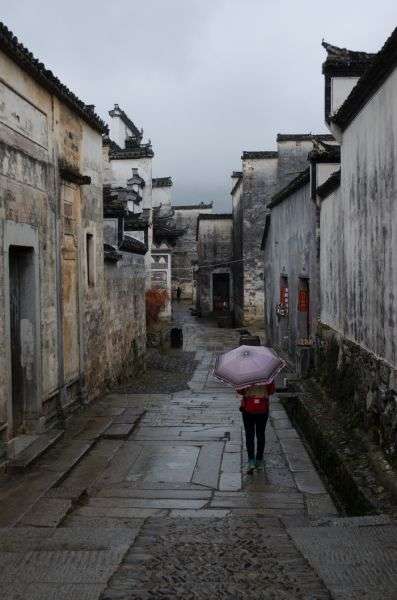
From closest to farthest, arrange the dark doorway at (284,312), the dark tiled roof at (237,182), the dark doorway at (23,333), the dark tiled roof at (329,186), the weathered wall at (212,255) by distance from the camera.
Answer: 1. the dark doorway at (23,333)
2. the dark tiled roof at (329,186)
3. the dark doorway at (284,312)
4. the dark tiled roof at (237,182)
5. the weathered wall at (212,255)

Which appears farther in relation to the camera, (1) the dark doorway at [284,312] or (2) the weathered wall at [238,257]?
(2) the weathered wall at [238,257]

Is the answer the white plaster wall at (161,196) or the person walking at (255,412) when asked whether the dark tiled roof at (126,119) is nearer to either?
the white plaster wall at (161,196)

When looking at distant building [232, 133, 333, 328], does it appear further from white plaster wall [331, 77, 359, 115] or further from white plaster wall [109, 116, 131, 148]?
white plaster wall [331, 77, 359, 115]

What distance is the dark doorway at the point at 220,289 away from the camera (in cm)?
4194

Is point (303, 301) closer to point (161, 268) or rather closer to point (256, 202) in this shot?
Result: point (256, 202)

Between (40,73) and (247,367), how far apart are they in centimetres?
485

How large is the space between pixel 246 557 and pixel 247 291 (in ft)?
98.4

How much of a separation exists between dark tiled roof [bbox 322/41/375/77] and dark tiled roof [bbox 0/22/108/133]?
4.15 meters

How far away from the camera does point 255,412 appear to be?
8.27 metres

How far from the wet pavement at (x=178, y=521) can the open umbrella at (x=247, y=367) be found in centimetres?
117

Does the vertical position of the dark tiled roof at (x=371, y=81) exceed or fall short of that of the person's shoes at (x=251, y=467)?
it exceeds it

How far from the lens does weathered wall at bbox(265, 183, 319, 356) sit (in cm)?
1446

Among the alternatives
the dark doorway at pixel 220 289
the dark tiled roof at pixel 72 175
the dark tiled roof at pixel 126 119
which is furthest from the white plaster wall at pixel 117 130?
the dark tiled roof at pixel 72 175

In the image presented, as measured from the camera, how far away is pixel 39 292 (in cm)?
948
